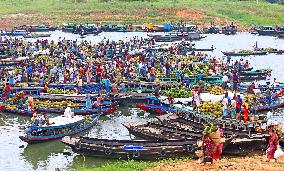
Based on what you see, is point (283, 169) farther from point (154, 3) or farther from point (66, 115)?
point (154, 3)

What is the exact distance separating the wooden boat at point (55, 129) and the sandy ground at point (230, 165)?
8.98 m

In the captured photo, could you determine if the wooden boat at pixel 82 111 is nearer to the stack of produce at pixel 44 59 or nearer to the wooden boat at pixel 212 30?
the stack of produce at pixel 44 59

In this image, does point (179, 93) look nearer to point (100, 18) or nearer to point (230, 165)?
point (230, 165)

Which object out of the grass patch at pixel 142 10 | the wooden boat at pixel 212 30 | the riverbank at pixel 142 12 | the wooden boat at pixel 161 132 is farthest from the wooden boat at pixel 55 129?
the grass patch at pixel 142 10

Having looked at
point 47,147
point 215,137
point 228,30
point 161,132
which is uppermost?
point 215,137

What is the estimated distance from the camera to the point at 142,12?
97625 millimetres

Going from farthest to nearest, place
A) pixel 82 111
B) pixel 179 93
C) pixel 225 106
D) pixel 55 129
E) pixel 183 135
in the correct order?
1. pixel 82 111
2. pixel 179 93
3. pixel 225 106
4. pixel 55 129
5. pixel 183 135

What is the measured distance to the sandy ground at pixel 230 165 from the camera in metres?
20.8

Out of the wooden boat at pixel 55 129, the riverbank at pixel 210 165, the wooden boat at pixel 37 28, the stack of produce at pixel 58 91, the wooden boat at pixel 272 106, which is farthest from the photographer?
the wooden boat at pixel 37 28

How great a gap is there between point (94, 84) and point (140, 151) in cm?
1571

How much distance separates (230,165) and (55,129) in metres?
11.8

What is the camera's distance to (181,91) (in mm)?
35156

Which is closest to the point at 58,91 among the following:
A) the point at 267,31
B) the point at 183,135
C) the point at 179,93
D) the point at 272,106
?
the point at 179,93

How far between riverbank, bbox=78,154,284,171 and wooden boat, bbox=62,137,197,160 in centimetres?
126
